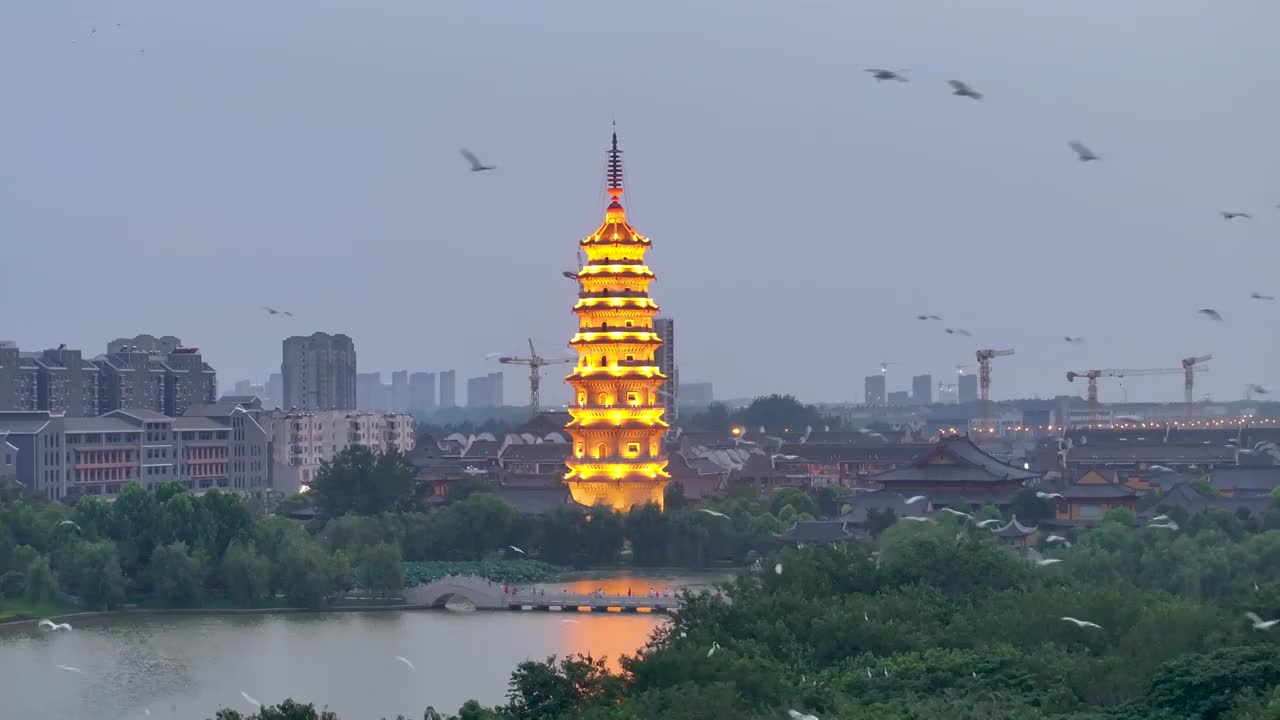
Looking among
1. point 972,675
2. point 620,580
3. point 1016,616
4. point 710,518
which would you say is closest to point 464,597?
point 620,580

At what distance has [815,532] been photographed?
44438 millimetres

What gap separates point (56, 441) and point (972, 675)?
38.9 m

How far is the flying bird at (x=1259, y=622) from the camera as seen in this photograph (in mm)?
21195

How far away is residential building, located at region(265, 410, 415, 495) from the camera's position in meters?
66.8

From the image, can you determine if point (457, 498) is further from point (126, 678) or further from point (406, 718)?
point (406, 718)

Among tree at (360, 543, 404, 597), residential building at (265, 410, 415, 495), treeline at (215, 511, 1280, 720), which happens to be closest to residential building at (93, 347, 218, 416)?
residential building at (265, 410, 415, 495)

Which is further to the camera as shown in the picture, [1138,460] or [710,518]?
[1138,460]

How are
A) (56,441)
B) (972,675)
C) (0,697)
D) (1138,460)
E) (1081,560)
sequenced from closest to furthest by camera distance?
(972,675), (0,697), (1081,560), (56,441), (1138,460)

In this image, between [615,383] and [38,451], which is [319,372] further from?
[615,383]

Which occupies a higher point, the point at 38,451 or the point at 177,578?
the point at 38,451

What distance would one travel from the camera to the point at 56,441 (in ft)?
189

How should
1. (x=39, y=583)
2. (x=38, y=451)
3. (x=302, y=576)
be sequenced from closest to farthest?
(x=39, y=583) < (x=302, y=576) < (x=38, y=451)

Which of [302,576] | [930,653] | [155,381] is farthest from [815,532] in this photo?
[155,381]

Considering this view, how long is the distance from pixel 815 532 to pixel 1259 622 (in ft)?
74.1
